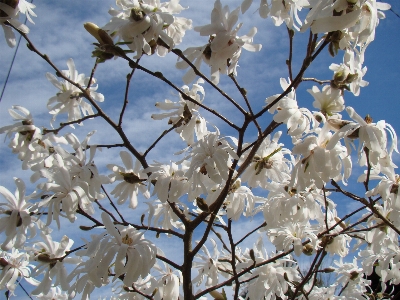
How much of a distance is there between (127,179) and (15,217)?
317 mm

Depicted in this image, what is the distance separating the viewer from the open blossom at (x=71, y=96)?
1335mm

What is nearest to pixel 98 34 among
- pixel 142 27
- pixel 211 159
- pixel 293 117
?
pixel 142 27

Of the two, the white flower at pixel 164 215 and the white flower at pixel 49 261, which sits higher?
the white flower at pixel 164 215

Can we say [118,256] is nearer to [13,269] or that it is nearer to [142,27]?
[142,27]

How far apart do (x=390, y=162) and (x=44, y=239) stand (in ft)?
3.15

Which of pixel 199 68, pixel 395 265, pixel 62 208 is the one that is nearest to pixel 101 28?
pixel 199 68

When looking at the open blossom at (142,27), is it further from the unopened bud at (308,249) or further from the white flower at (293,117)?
the unopened bud at (308,249)

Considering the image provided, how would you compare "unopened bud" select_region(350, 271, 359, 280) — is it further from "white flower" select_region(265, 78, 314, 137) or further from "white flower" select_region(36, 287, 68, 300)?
"white flower" select_region(36, 287, 68, 300)

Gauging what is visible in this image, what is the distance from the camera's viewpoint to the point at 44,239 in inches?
50.1

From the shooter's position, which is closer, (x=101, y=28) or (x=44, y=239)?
(x=101, y=28)

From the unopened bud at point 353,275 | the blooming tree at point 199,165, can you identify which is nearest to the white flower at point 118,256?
the blooming tree at point 199,165

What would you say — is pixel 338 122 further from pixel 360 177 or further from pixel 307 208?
pixel 307 208

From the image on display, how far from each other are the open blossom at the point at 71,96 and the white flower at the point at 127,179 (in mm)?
268

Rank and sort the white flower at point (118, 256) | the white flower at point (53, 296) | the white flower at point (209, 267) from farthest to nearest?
the white flower at point (53, 296), the white flower at point (209, 267), the white flower at point (118, 256)
